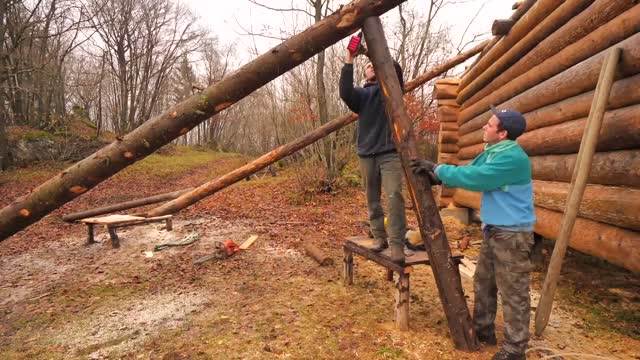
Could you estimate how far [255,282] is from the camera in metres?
5.19

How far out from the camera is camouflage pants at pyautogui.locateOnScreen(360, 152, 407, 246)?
12.3ft

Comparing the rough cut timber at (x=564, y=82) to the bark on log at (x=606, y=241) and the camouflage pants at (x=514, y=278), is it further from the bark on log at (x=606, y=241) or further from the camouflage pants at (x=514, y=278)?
the camouflage pants at (x=514, y=278)

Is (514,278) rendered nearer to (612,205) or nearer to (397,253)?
(397,253)

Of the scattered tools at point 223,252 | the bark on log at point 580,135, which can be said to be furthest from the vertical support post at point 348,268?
the bark on log at point 580,135

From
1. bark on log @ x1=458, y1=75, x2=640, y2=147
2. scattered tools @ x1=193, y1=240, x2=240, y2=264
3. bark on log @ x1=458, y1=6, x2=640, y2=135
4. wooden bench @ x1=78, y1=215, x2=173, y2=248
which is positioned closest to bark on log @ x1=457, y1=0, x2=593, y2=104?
bark on log @ x1=458, y1=6, x2=640, y2=135

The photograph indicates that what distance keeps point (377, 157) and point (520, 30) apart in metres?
3.92

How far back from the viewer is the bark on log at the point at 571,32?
376cm

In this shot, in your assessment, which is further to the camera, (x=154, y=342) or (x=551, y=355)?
(x=154, y=342)

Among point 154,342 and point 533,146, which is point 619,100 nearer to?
point 533,146

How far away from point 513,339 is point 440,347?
0.64 meters

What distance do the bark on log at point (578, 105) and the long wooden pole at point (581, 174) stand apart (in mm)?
230

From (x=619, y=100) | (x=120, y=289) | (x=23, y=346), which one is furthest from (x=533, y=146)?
(x=23, y=346)

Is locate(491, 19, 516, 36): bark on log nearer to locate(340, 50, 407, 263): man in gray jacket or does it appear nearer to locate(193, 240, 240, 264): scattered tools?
locate(340, 50, 407, 263): man in gray jacket

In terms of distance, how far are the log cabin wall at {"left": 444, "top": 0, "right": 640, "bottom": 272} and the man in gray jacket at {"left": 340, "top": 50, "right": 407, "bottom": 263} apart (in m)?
1.97
